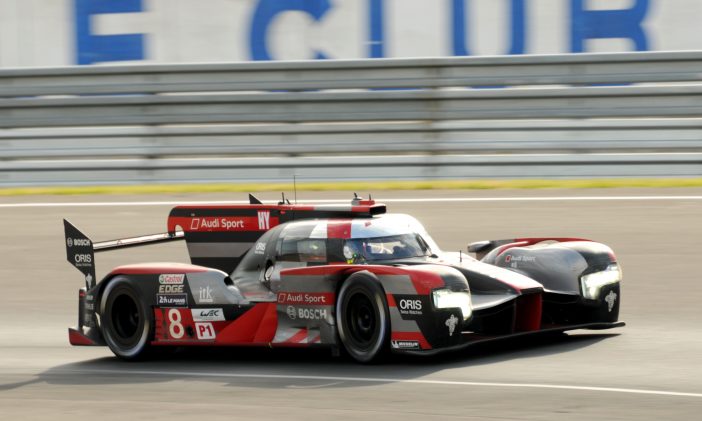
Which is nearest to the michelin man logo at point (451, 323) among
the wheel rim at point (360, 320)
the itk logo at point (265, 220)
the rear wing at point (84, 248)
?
the wheel rim at point (360, 320)

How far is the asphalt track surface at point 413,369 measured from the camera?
23.6 feet

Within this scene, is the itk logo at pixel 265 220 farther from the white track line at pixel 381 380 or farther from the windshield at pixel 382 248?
the white track line at pixel 381 380

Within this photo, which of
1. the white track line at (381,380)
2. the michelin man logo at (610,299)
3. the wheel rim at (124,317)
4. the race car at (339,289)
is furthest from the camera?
the wheel rim at (124,317)

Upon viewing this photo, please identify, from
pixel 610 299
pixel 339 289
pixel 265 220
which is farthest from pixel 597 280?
pixel 265 220

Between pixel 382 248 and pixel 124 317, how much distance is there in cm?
A: 212

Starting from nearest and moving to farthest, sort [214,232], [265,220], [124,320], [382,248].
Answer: [382,248]
[124,320]
[265,220]
[214,232]

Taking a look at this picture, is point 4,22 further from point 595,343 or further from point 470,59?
point 595,343

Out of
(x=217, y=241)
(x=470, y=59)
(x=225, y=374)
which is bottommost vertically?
(x=225, y=374)

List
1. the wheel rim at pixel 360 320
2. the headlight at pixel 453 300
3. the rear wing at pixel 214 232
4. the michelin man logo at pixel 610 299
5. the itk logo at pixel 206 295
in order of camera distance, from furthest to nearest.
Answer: the rear wing at pixel 214 232 < the michelin man logo at pixel 610 299 < the itk logo at pixel 206 295 < the wheel rim at pixel 360 320 < the headlight at pixel 453 300

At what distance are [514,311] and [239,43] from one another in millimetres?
11050

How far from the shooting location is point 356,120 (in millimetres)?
16641

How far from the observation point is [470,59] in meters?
16.2

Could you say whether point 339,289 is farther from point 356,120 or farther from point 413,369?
point 356,120

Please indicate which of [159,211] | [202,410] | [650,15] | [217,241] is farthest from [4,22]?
[202,410]
